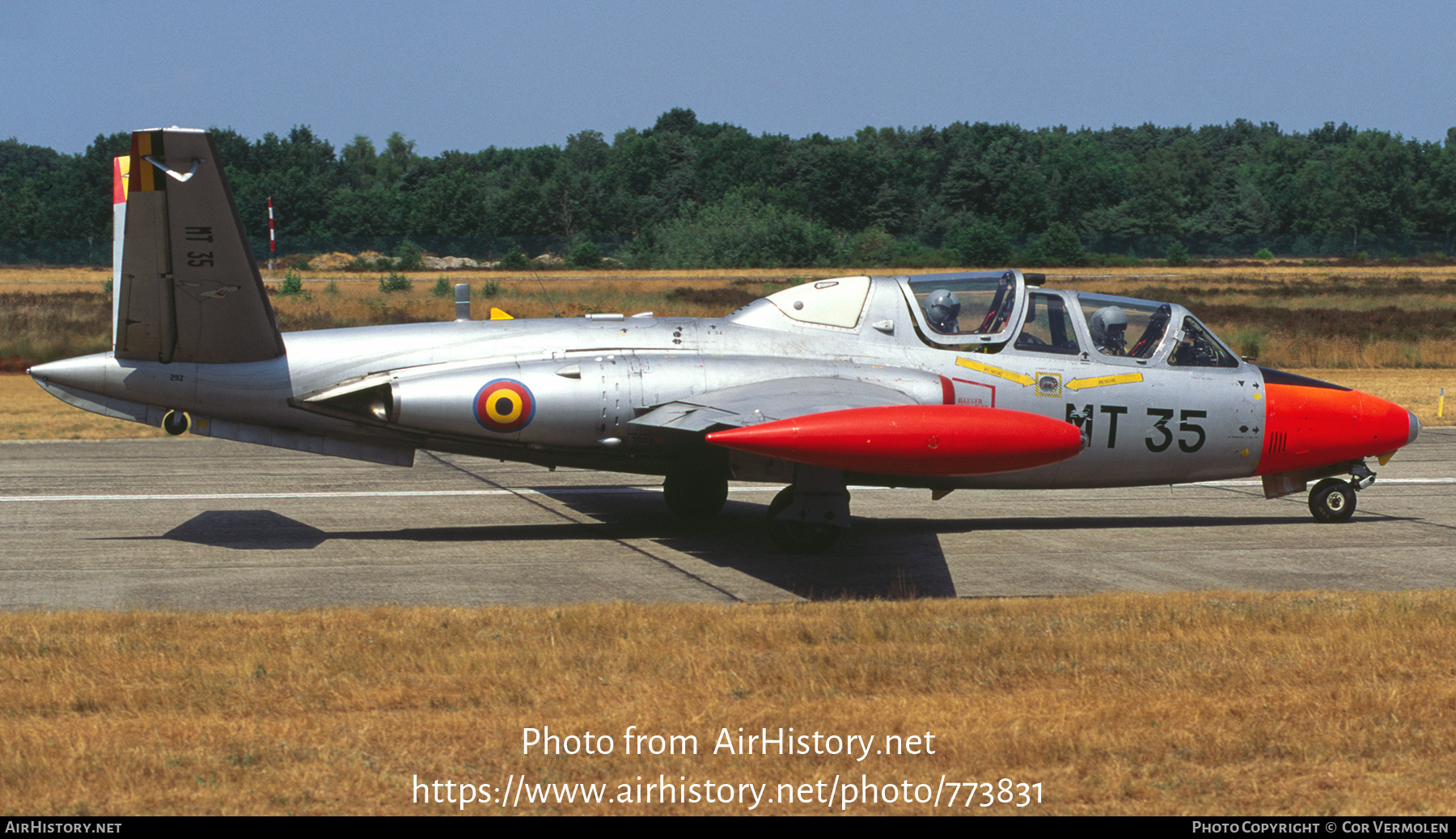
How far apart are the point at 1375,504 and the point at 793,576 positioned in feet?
27.8

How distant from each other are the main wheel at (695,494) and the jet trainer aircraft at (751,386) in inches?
1.0

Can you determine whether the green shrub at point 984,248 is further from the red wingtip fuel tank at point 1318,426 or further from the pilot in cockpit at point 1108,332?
the pilot in cockpit at point 1108,332

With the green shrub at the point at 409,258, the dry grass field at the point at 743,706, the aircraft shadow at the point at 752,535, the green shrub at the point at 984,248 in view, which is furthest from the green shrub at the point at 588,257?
the dry grass field at the point at 743,706

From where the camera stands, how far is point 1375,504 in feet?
51.4

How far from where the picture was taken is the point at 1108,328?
13.0 m

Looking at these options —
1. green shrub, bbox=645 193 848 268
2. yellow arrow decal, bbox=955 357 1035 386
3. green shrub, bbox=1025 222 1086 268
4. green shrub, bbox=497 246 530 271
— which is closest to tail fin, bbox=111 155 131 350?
yellow arrow decal, bbox=955 357 1035 386

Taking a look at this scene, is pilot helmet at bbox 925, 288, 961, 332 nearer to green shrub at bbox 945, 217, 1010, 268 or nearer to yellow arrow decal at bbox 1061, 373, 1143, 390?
yellow arrow decal at bbox 1061, 373, 1143, 390

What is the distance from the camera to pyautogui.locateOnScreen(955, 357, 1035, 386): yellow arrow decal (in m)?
12.6

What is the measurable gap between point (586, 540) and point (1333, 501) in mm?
8197

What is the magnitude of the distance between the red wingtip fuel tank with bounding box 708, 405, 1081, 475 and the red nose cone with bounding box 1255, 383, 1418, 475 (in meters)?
4.08

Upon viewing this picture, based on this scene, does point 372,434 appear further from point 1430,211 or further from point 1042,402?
point 1430,211

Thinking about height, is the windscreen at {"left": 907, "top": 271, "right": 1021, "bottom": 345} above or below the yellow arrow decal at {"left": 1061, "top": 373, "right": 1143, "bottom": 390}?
above

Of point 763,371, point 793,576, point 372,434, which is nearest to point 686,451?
point 763,371

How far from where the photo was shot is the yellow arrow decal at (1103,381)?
1272 cm
